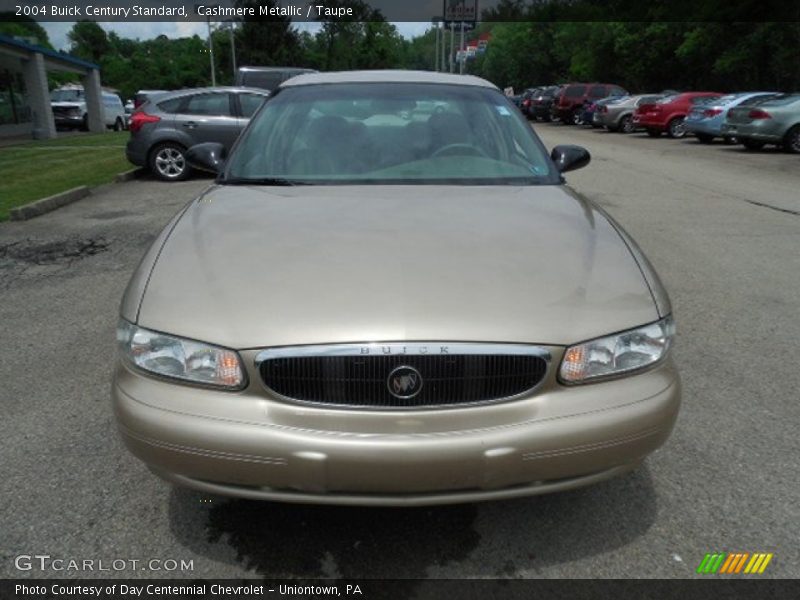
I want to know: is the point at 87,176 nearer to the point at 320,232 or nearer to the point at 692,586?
the point at 320,232

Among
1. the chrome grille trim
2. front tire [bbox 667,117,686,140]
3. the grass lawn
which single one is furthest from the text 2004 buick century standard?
front tire [bbox 667,117,686,140]

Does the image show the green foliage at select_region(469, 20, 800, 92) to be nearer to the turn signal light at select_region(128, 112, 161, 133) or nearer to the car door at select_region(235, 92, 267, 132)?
the car door at select_region(235, 92, 267, 132)

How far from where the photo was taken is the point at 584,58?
4781cm

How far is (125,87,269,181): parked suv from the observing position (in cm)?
1160

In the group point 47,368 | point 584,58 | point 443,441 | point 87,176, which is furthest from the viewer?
point 584,58

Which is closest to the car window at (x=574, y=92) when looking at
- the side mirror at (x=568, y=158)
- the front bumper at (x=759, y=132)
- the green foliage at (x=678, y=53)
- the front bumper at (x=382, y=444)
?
the green foliage at (x=678, y=53)

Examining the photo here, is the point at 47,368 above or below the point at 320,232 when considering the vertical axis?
below

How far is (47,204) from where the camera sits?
863cm

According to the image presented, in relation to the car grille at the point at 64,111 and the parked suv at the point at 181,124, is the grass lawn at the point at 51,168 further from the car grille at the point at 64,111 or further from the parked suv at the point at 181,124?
the car grille at the point at 64,111

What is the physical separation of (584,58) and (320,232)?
1984 inches

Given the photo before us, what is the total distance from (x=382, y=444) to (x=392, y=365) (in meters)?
0.23

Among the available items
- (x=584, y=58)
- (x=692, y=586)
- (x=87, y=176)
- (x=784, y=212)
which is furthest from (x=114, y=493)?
(x=584, y=58)

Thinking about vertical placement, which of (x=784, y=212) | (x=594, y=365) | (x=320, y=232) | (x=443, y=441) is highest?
(x=320, y=232)

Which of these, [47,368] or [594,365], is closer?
[594,365]
